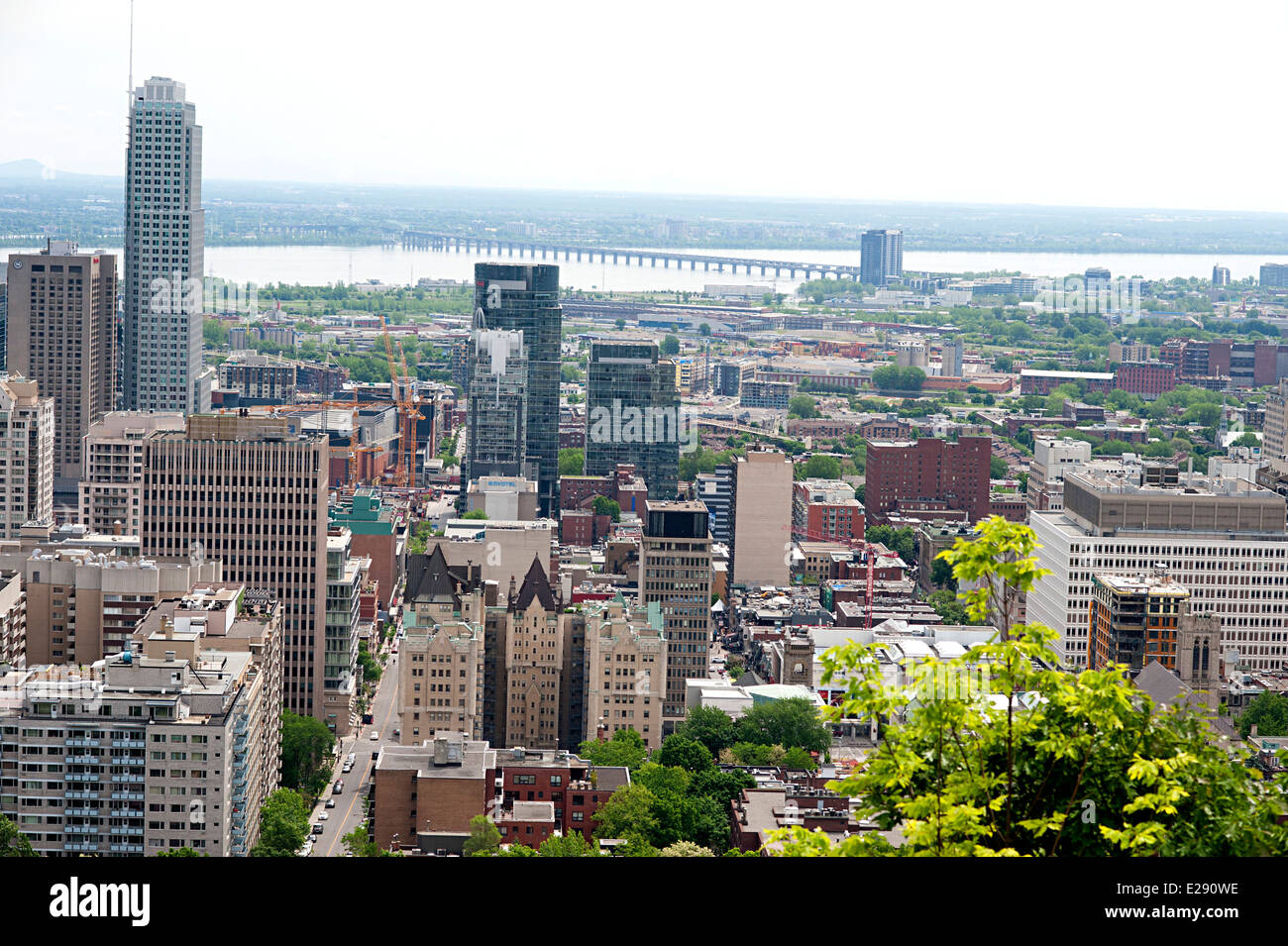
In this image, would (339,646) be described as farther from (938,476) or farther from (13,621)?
(938,476)

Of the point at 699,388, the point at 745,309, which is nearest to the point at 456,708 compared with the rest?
the point at 699,388

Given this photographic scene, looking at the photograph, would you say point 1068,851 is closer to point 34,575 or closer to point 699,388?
point 34,575

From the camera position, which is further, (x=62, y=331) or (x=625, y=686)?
(x=62, y=331)

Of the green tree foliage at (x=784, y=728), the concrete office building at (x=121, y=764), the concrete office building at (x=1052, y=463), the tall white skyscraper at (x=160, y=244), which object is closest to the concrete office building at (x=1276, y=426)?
the concrete office building at (x=1052, y=463)

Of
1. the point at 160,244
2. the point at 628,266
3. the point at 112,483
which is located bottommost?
the point at 112,483

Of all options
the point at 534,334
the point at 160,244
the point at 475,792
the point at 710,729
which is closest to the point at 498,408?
the point at 534,334

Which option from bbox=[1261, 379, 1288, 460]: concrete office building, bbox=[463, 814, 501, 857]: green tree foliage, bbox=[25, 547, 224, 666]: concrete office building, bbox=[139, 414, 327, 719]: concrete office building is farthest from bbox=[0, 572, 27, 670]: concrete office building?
bbox=[1261, 379, 1288, 460]: concrete office building

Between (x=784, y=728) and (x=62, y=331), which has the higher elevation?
(x=62, y=331)
